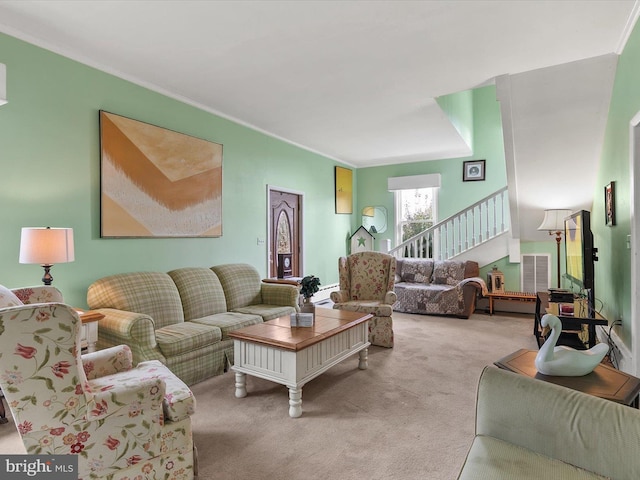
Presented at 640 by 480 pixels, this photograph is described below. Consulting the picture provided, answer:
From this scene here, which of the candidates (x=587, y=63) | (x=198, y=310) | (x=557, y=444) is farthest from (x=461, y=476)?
(x=587, y=63)

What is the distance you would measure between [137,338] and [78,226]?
3.88 feet

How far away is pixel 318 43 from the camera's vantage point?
2920 millimetres

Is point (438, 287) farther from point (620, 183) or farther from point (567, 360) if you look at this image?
point (567, 360)

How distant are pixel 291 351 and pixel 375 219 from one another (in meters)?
5.64

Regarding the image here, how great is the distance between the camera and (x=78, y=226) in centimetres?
318

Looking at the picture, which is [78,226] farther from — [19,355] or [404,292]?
[404,292]

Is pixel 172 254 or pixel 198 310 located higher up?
pixel 172 254

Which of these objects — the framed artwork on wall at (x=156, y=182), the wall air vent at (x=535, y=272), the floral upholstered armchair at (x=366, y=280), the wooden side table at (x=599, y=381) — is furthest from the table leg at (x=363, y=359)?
the wall air vent at (x=535, y=272)

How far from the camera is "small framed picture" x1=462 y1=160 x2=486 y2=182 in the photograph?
6875mm

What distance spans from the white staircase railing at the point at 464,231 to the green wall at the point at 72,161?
3701mm

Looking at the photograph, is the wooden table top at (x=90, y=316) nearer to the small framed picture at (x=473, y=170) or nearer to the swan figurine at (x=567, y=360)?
the swan figurine at (x=567, y=360)

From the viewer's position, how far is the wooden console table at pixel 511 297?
18.3 ft

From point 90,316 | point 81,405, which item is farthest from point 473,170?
point 81,405

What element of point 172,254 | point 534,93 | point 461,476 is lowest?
point 461,476
